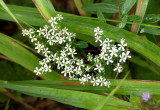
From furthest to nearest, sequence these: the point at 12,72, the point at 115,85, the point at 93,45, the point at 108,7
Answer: the point at 12,72, the point at 108,7, the point at 93,45, the point at 115,85

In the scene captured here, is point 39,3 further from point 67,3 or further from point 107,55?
point 67,3

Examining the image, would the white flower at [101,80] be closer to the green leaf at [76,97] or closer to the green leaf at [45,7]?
the green leaf at [76,97]

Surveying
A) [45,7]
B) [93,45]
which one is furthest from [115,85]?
[45,7]

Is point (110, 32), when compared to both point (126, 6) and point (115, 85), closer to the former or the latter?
point (126, 6)

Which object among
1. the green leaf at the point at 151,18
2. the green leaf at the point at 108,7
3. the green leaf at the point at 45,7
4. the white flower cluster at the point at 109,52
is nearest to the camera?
the white flower cluster at the point at 109,52

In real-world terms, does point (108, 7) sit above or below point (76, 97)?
above

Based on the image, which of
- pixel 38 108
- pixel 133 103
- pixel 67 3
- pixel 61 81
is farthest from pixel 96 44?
pixel 38 108

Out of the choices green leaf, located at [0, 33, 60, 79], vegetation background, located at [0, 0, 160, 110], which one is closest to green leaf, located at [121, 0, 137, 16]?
vegetation background, located at [0, 0, 160, 110]

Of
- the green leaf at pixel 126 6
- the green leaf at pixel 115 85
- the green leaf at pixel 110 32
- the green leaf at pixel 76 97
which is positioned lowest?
the green leaf at pixel 76 97

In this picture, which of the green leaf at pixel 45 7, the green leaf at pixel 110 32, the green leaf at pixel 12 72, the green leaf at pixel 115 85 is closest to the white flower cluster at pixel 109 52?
the green leaf at pixel 110 32

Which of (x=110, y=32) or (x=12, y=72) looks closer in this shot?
(x=110, y=32)

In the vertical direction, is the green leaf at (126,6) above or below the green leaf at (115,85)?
above
